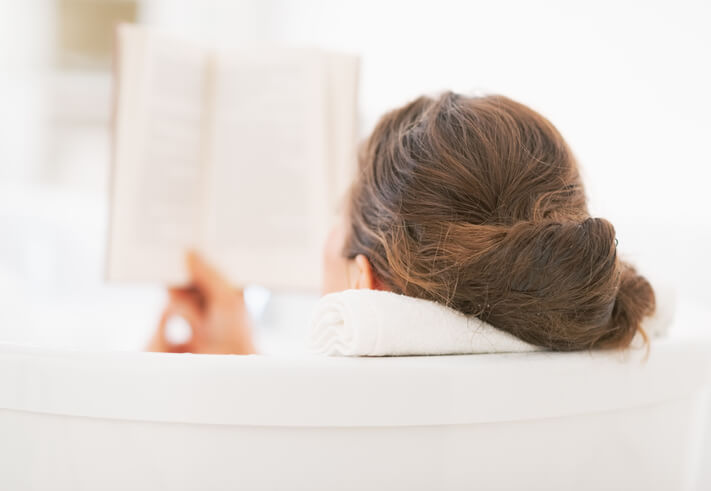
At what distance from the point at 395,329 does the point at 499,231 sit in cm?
Answer: 11

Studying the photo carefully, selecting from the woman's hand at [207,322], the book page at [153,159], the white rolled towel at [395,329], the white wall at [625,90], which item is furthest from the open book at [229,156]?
the white rolled towel at [395,329]

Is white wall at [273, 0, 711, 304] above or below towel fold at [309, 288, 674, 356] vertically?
above

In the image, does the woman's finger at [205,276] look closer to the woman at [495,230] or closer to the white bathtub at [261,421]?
the woman at [495,230]

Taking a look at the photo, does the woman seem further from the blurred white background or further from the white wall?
the white wall

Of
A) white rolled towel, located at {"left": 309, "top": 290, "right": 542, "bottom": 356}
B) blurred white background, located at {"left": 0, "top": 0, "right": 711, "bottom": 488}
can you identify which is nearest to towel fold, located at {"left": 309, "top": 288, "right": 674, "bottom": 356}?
white rolled towel, located at {"left": 309, "top": 290, "right": 542, "bottom": 356}

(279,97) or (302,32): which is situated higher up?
(302,32)

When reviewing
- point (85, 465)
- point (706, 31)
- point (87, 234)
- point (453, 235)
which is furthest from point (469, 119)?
point (87, 234)

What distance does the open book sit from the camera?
40.5 inches

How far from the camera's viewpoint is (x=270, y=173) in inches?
43.7

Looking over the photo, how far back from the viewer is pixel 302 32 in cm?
230

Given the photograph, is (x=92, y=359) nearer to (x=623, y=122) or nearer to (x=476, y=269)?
(x=476, y=269)

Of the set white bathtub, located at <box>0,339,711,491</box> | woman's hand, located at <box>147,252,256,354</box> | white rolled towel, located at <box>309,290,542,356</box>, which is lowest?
woman's hand, located at <box>147,252,256,354</box>

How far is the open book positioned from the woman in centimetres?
46

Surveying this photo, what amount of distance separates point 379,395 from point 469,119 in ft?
0.82
